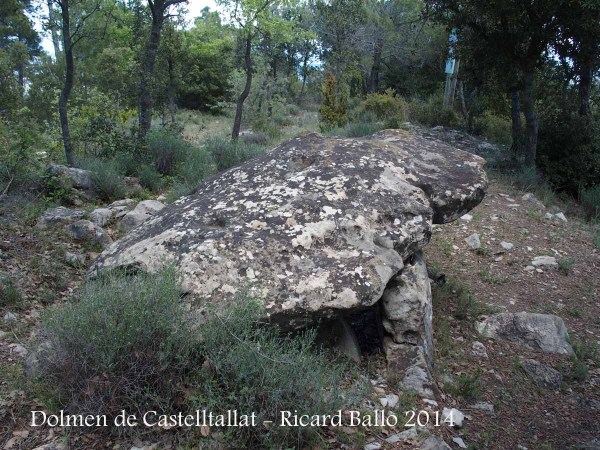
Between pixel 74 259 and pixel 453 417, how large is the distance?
328cm

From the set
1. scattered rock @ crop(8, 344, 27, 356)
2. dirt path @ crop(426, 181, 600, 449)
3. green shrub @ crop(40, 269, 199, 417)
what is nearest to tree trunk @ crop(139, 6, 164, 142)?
dirt path @ crop(426, 181, 600, 449)

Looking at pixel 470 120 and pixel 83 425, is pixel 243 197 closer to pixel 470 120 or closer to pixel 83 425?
pixel 83 425

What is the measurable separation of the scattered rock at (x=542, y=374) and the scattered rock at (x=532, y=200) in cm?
452

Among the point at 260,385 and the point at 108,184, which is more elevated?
the point at 108,184

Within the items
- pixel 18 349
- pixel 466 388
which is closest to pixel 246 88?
pixel 18 349

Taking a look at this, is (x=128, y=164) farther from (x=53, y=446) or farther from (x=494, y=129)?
(x=494, y=129)

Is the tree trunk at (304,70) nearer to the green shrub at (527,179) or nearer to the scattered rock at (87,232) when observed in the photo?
the green shrub at (527,179)

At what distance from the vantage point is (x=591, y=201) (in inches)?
339

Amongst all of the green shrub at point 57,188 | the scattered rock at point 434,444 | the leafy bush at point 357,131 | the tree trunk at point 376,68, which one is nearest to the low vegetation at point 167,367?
the scattered rock at point 434,444

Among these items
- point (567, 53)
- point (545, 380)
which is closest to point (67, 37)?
point (545, 380)

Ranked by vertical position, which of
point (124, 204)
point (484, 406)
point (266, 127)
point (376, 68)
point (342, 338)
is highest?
point (376, 68)

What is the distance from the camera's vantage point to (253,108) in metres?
17.5

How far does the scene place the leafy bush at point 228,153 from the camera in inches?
Answer: 315

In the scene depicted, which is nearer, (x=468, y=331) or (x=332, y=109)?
(x=468, y=331)
